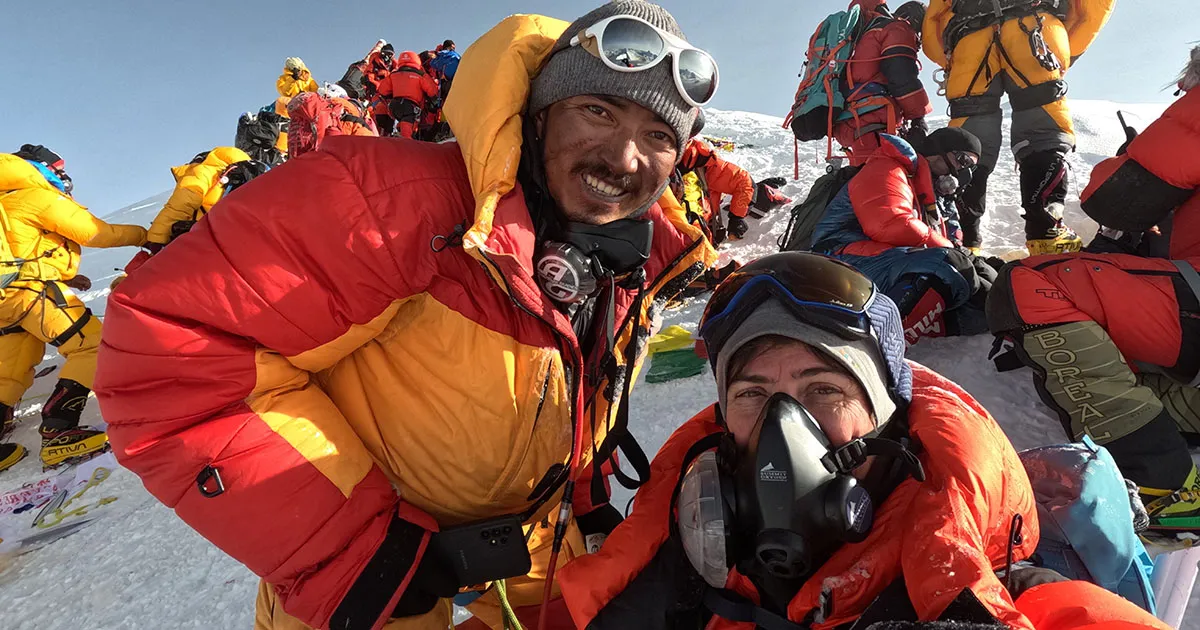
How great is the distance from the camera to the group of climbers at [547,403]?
129 centimetres

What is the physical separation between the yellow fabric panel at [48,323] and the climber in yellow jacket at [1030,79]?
8702 millimetres

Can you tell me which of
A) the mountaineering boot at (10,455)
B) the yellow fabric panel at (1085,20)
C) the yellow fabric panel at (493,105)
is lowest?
the mountaineering boot at (10,455)

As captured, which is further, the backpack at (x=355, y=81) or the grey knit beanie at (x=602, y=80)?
the backpack at (x=355, y=81)

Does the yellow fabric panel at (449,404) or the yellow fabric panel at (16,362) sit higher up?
the yellow fabric panel at (449,404)

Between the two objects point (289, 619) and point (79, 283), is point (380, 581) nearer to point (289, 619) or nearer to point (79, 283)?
point (289, 619)

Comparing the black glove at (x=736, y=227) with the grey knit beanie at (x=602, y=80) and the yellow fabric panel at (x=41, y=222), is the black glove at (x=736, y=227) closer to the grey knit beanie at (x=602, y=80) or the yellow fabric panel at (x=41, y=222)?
the grey knit beanie at (x=602, y=80)

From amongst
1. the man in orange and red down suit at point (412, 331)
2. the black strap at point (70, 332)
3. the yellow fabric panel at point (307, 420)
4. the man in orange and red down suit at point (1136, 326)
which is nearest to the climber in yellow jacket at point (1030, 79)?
the man in orange and red down suit at point (1136, 326)

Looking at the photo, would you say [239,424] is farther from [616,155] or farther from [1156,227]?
[1156,227]

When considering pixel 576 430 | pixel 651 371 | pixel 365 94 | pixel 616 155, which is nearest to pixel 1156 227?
pixel 651 371

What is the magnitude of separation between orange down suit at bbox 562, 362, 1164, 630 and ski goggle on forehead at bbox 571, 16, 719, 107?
121 cm

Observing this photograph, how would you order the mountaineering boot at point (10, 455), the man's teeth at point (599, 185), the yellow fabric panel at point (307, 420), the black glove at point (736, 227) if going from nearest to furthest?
1. the yellow fabric panel at point (307, 420)
2. the man's teeth at point (599, 185)
3. the mountaineering boot at point (10, 455)
4. the black glove at point (736, 227)

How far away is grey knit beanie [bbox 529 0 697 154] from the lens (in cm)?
167

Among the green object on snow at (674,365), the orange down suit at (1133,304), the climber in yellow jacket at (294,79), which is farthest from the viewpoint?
the climber in yellow jacket at (294,79)

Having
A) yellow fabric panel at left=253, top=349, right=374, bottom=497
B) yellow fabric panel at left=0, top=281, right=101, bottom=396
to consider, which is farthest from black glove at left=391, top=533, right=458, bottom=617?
yellow fabric panel at left=0, top=281, right=101, bottom=396
